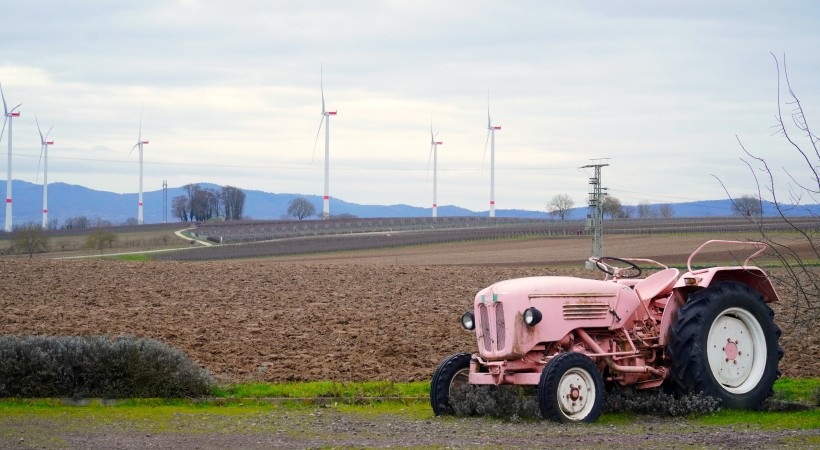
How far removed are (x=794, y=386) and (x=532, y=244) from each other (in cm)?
6021

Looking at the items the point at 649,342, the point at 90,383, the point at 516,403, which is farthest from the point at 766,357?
the point at 90,383

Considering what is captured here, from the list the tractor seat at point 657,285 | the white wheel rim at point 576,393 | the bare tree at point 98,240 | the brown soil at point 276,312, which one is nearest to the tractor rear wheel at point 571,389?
the white wheel rim at point 576,393

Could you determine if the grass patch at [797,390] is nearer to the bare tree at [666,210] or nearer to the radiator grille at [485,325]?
the radiator grille at [485,325]

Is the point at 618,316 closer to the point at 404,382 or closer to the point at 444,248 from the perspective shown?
the point at 404,382

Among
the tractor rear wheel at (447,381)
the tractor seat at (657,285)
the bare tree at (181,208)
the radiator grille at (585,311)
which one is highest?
the bare tree at (181,208)

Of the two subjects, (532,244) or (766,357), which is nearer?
(766,357)

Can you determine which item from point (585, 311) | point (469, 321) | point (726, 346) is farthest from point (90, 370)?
point (726, 346)

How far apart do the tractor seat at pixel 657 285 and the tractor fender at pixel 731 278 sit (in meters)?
0.18

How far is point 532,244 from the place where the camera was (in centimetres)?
7444

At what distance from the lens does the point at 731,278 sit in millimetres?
12719

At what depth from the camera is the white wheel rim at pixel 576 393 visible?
10969mm

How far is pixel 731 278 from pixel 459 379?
12.1 feet

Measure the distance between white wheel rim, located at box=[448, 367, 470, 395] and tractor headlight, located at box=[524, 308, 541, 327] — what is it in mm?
1416

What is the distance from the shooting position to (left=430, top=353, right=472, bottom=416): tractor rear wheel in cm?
1200
